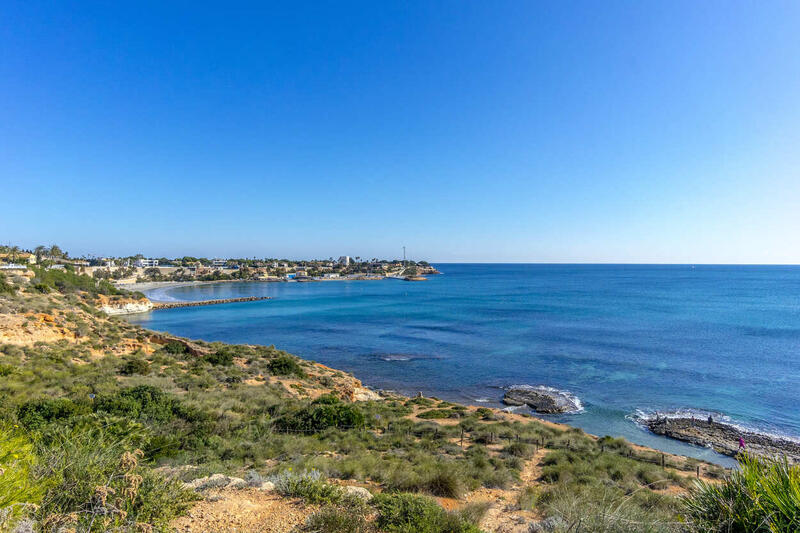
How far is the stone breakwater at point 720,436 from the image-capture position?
1698 centimetres

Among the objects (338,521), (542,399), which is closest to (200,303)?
(542,399)

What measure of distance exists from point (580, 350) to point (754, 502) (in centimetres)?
3691

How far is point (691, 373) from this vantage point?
96.2ft

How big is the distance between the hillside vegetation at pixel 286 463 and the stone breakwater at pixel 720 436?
555 centimetres

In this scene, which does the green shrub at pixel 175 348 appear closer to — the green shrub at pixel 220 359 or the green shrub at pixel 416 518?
the green shrub at pixel 220 359

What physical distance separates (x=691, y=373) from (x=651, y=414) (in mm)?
11527

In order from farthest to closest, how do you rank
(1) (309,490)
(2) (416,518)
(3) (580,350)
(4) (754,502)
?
(3) (580,350) → (1) (309,490) → (2) (416,518) → (4) (754,502)

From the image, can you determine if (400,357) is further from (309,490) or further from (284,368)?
(309,490)

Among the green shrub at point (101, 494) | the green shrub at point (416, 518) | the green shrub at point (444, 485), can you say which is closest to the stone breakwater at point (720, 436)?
the green shrub at point (444, 485)

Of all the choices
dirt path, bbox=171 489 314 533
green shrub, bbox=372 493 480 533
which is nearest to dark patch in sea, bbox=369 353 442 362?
dirt path, bbox=171 489 314 533

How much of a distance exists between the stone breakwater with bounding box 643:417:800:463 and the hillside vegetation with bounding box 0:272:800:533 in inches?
218

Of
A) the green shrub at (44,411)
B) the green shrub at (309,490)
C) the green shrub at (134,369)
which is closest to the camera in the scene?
the green shrub at (309,490)

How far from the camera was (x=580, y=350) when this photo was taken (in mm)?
36719

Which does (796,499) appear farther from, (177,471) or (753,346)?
(753,346)
